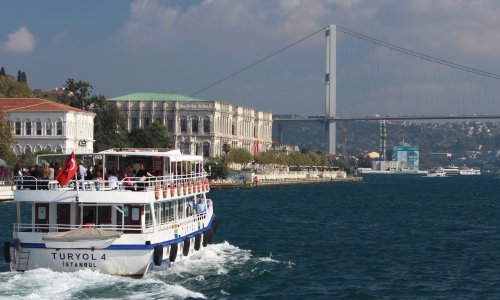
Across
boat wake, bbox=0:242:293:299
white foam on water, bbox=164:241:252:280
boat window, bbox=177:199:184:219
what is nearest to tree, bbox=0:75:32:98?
white foam on water, bbox=164:241:252:280

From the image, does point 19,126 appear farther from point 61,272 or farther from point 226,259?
point 61,272

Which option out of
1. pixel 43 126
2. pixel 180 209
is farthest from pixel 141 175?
pixel 43 126

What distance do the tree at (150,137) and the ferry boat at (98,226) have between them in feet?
323

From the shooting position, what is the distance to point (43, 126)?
109 meters

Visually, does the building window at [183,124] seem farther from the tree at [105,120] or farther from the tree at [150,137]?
the tree at [105,120]

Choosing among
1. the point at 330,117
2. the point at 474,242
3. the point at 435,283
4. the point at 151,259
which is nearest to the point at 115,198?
the point at 151,259

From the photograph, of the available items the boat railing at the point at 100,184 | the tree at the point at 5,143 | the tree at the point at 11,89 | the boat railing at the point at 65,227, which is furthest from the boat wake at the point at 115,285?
the tree at the point at 11,89

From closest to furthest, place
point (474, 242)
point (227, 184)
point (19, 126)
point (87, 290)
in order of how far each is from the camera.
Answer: point (87, 290), point (474, 242), point (19, 126), point (227, 184)

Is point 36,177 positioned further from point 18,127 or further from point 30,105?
point 30,105

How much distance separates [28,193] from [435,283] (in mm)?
11767

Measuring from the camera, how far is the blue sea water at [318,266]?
27.5 meters

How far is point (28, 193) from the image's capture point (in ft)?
95.5

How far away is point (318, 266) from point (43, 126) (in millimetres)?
77241

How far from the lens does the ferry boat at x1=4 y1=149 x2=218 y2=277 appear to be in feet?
91.9
